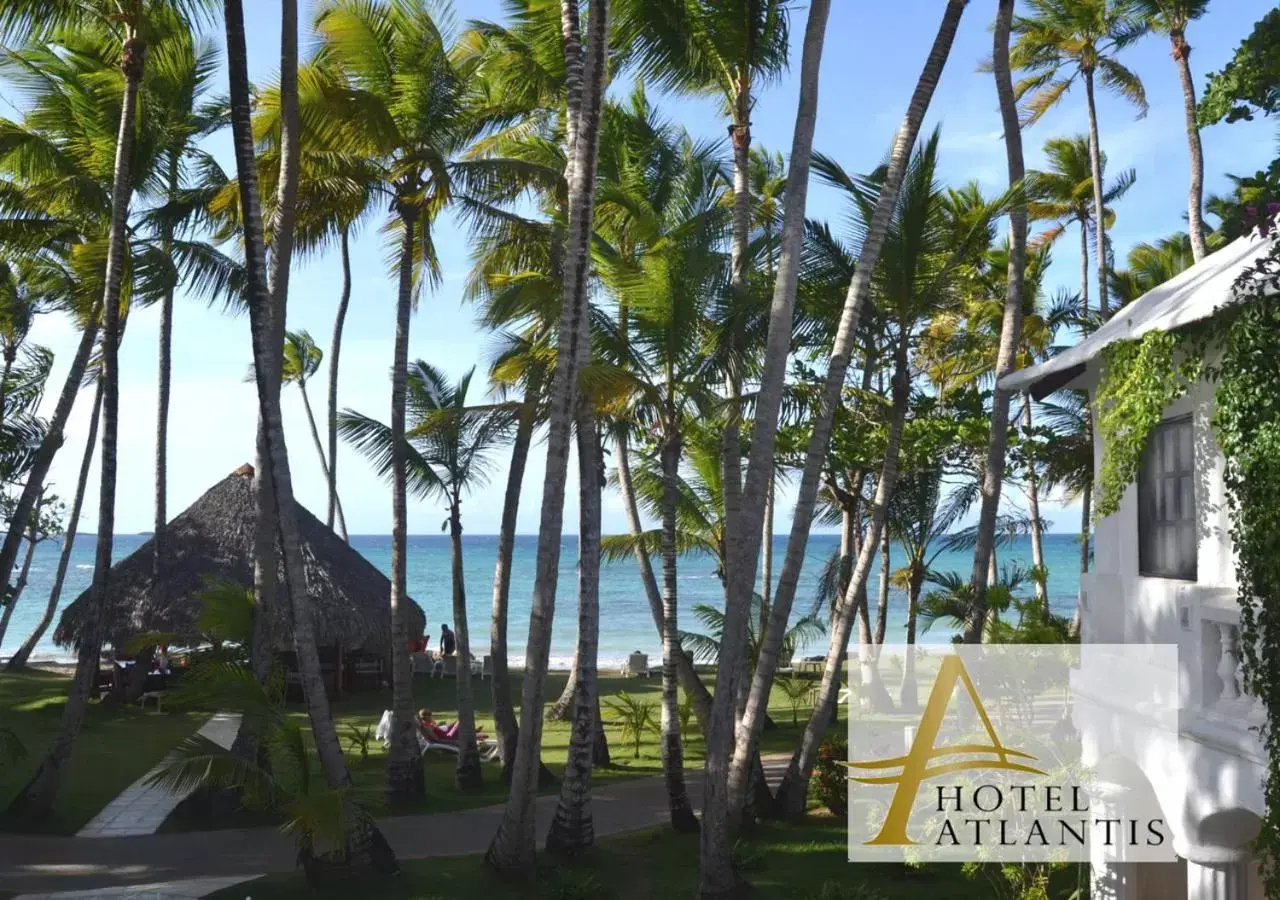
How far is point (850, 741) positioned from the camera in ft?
42.9

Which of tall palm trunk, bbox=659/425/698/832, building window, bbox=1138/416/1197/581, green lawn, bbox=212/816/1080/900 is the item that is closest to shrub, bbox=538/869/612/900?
green lawn, bbox=212/816/1080/900

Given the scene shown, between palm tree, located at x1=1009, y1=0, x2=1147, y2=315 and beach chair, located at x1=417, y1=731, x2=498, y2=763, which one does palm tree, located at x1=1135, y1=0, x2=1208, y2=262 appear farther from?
beach chair, located at x1=417, y1=731, x2=498, y2=763

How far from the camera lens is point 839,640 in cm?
1238

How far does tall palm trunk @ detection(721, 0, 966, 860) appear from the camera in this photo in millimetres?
10055

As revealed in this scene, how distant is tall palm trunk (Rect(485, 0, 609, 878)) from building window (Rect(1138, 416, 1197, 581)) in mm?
4468

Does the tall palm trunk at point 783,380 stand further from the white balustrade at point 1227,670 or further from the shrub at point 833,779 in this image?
the white balustrade at point 1227,670

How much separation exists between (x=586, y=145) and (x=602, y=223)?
543cm

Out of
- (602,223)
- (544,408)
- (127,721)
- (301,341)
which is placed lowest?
(127,721)

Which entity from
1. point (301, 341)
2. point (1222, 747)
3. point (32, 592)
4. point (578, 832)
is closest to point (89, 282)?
point (578, 832)

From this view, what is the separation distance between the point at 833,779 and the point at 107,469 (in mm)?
8724

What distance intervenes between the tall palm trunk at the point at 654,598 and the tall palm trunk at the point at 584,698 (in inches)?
56.8

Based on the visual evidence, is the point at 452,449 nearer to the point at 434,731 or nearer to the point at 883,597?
the point at 434,731

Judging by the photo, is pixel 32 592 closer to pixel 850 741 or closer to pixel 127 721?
pixel 127 721

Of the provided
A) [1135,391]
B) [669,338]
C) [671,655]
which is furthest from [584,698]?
[1135,391]
